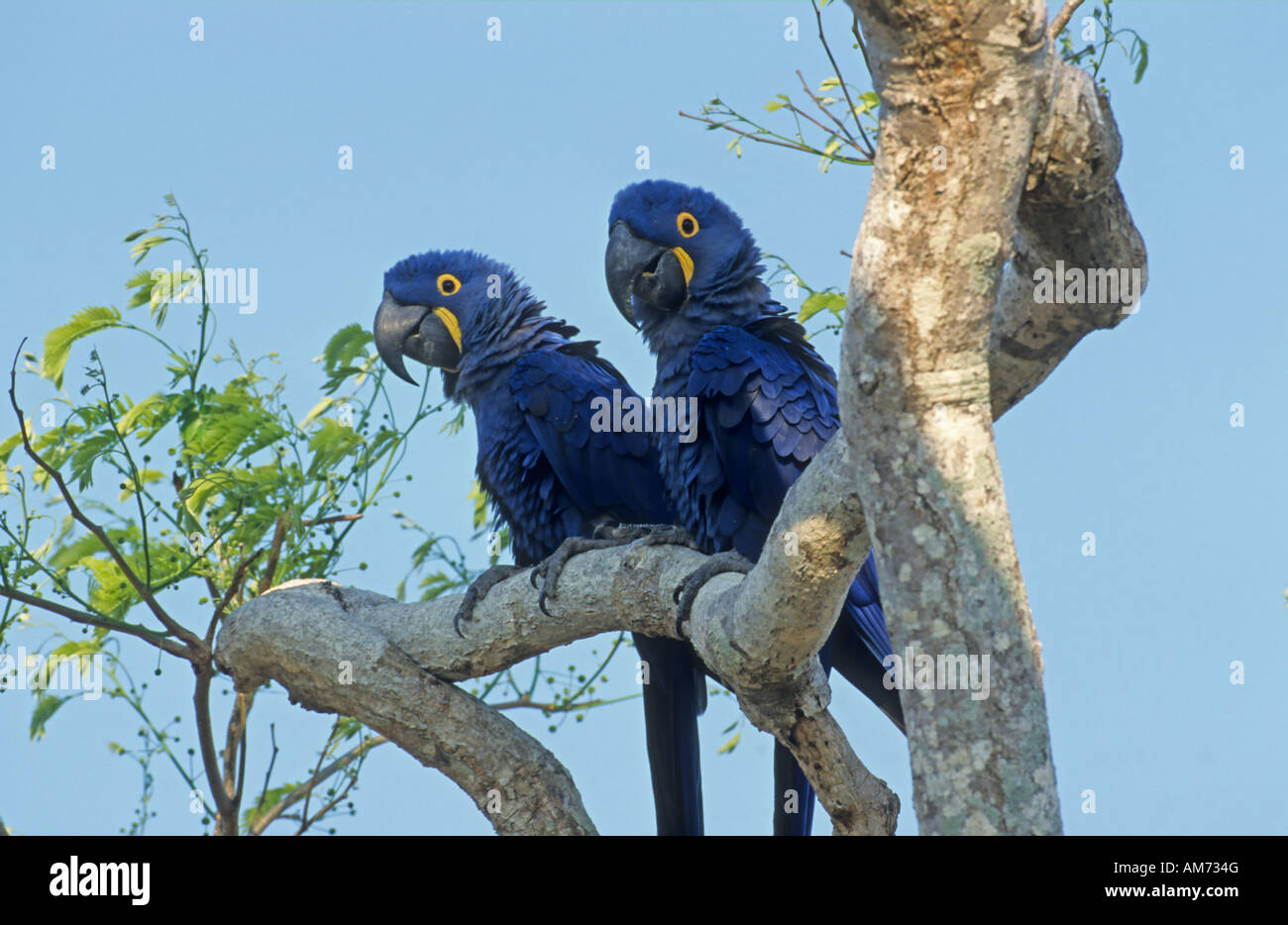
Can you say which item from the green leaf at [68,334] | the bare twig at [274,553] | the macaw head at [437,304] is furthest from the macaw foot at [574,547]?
the green leaf at [68,334]

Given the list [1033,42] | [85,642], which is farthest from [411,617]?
[1033,42]

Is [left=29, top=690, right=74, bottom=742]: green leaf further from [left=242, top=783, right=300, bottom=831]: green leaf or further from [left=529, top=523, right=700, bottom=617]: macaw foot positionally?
[left=529, top=523, right=700, bottom=617]: macaw foot

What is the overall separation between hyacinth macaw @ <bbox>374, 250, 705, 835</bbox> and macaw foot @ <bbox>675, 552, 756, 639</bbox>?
26.0 inches

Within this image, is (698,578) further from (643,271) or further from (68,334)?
(68,334)

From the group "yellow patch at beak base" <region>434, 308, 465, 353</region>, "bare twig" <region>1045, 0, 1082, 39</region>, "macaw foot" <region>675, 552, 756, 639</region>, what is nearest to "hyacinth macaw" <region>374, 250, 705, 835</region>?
"yellow patch at beak base" <region>434, 308, 465, 353</region>

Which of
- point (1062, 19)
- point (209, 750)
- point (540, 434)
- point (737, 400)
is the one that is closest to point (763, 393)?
point (737, 400)

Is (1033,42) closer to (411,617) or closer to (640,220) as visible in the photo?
(640,220)

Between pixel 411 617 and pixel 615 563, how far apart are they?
82cm

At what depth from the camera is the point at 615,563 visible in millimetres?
3336

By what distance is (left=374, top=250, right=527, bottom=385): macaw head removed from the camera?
171 inches

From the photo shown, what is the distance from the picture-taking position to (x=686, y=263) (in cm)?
387

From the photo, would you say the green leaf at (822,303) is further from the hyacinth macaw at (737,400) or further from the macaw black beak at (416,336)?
the macaw black beak at (416,336)

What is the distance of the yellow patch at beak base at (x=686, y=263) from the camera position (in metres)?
3.87

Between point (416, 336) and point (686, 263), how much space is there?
3.68ft
